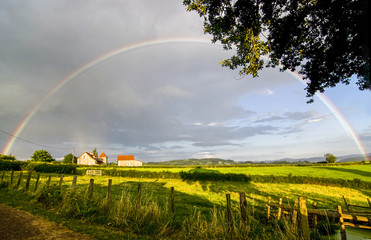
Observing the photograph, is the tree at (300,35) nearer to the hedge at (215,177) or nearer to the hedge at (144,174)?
the hedge at (215,177)

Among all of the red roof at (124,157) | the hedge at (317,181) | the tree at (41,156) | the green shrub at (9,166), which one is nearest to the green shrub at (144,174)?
the hedge at (317,181)

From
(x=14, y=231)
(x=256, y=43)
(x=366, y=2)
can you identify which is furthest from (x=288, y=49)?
(x=14, y=231)

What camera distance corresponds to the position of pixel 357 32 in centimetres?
625

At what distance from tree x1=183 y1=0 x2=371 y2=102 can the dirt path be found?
868cm

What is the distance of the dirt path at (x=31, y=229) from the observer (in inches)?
210

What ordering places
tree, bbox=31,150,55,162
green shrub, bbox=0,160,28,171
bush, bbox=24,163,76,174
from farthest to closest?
tree, bbox=31,150,55,162 → bush, bbox=24,163,76,174 → green shrub, bbox=0,160,28,171

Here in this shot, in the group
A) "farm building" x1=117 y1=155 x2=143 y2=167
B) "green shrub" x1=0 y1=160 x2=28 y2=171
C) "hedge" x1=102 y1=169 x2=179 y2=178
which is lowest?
"hedge" x1=102 y1=169 x2=179 y2=178

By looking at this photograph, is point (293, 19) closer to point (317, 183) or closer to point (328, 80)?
point (328, 80)

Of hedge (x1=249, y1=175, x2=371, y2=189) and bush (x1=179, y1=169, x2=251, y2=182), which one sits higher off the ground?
bush (x1=179, y1=169, x2=251, y2=182)

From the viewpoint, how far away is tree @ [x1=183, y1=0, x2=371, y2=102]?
644cm

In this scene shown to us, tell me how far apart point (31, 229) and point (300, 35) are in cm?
1230

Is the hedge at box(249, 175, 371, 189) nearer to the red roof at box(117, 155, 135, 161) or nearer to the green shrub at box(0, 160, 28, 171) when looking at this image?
the green shrub at box(0, 160, 28, 171)

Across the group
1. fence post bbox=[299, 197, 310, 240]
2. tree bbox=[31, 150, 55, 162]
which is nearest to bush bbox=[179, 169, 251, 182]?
fence post bbox=[299, 197, 310, 240]

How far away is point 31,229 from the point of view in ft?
19.4
